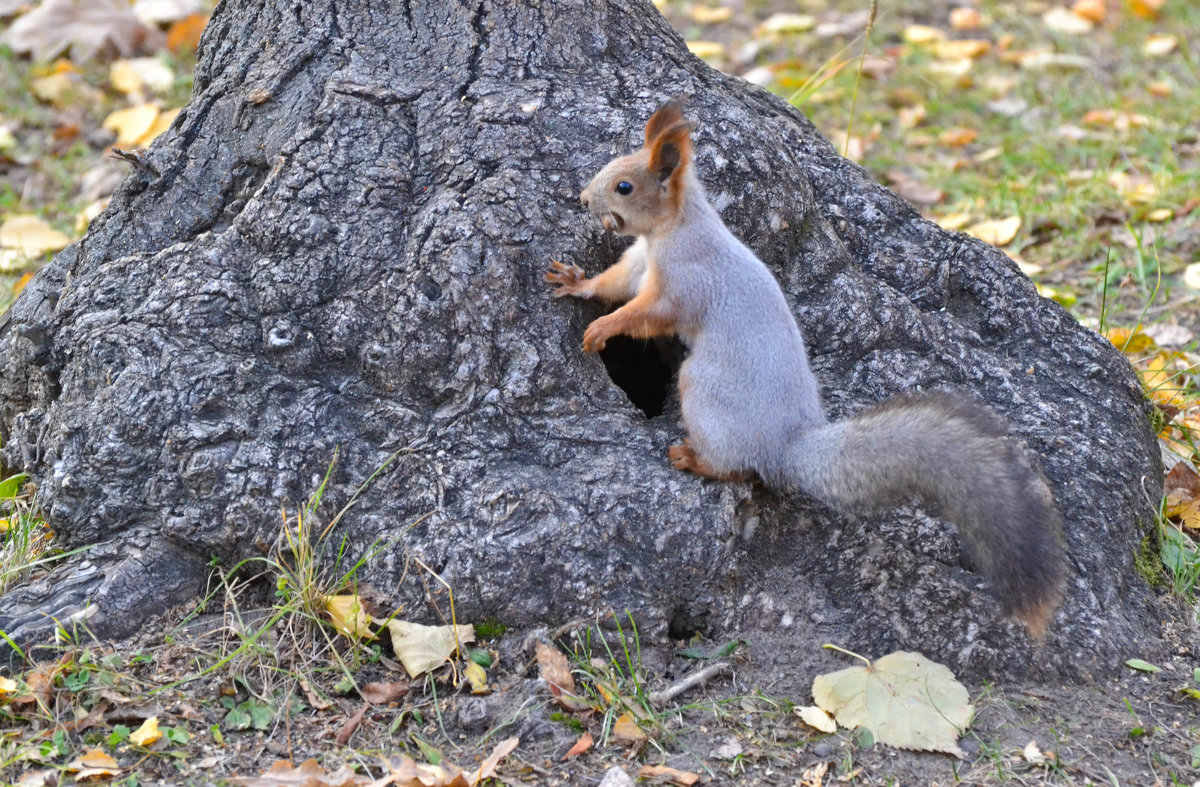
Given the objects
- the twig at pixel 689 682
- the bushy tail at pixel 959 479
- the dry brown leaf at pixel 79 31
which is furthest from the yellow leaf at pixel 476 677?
the dry brown leaf at pixel 79 31

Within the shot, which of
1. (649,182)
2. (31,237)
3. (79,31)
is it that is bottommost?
(31,237)

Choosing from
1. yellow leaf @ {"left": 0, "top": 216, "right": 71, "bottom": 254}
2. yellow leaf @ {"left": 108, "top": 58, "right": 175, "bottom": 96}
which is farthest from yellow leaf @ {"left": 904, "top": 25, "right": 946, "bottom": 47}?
yellow leaf @ {"left": 0, "top": 216, "right": 71, "bottom": 254}

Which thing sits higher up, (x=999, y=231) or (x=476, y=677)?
(x=476, y=677)

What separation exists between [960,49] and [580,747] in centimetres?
460

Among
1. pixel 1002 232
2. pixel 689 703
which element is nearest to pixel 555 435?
pixel 689 703

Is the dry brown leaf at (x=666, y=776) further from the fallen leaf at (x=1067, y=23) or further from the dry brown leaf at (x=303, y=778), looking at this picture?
the fallen leaf at (x=1067, y=23)

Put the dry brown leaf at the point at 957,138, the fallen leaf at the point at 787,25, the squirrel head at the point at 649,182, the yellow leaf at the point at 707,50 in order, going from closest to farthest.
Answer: the squirrel head at the point at 649,182, the dry brown leaf at the point at 957,138, the yellow leaf at the point at 707,50, the fallen leaf at the point at 787,25

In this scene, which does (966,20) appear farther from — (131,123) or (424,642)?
(424,642)

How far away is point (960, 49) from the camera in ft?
17.7

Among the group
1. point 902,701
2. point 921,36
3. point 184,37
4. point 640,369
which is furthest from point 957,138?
point 184,37

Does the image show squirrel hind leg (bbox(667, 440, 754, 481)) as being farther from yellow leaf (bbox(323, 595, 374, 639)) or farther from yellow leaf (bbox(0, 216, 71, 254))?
yellow leaf (bbox(0, 216, 71, 254))

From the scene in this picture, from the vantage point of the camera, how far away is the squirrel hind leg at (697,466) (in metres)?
2.05

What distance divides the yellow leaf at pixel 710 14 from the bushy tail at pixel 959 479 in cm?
427

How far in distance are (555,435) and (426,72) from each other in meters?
0.84
